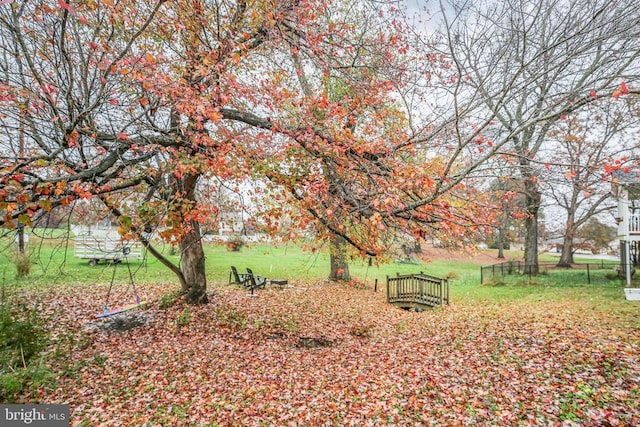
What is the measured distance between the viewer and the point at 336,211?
561 cm

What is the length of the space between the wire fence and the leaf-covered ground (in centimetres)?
717

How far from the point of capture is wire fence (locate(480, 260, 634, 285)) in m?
14.3

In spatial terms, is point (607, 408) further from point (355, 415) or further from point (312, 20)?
point (312, 20)

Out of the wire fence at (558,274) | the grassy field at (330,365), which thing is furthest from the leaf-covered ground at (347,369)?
the wire fence at (558,274)

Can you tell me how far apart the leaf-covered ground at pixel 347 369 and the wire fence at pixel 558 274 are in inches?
282

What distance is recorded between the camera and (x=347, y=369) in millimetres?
5883

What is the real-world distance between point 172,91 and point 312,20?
342 centimetres

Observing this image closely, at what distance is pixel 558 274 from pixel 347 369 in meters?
15.8

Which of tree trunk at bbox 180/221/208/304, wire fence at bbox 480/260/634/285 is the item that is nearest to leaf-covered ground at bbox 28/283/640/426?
tree trunk at bbox 180/221/208/304

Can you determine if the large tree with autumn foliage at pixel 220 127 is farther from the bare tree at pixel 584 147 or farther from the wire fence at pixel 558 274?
the wire fence at pixel 558 274

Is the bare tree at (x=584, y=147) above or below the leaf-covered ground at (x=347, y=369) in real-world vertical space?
above

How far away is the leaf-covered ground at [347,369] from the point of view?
4305 mm

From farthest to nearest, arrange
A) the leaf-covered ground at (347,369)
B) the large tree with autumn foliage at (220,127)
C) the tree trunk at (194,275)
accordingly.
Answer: the tree trunk at (194,275) → the large tree with autumn foliage at (220,127) → the leaf-covered ground at (347,369)

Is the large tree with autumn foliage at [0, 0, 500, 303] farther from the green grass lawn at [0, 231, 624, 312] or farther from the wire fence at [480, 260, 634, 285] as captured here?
the wire fence at [480, 260, 634, 285]
